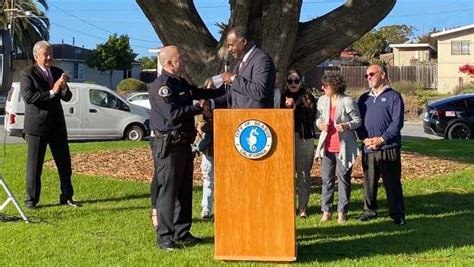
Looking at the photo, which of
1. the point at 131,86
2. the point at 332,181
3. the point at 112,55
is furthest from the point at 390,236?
the point at 112,55

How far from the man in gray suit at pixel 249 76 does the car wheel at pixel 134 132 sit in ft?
51.2

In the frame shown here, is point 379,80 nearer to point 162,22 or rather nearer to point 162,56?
point 162,56

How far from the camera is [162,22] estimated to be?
12.1 m

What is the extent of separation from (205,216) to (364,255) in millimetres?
2424

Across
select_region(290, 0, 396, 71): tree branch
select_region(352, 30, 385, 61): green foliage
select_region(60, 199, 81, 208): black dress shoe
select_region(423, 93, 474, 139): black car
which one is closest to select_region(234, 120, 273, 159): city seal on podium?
select_region(60, 199, 81, 208): black dress shoe

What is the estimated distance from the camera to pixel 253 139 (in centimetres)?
651

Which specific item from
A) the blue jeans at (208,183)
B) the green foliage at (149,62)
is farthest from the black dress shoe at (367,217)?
the green foliage at (149,62)

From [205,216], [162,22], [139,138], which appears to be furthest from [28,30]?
[205,216]

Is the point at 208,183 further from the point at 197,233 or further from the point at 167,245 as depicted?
the point at 167,245

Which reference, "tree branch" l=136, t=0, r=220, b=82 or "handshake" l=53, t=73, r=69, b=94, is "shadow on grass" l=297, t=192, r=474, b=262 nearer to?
"handshake" l=53, t=73, r=69, b=94

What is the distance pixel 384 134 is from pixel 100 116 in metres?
14.9

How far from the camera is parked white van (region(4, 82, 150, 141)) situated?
21.8 metres

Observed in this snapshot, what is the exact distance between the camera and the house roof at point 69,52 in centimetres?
6159

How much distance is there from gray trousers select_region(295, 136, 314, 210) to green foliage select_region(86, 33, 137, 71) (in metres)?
51.0
